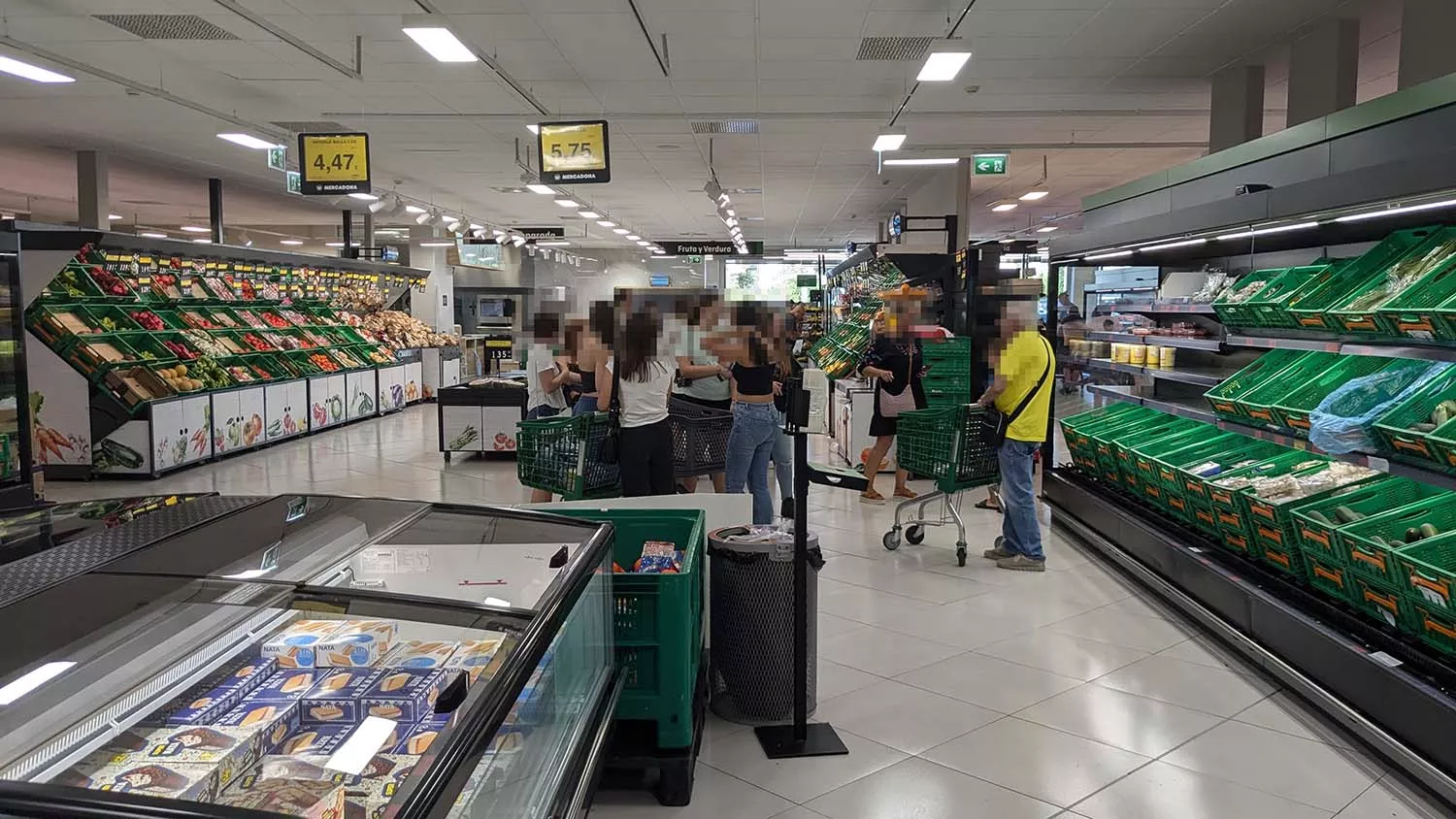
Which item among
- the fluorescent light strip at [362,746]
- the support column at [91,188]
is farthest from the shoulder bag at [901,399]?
the support column at [91,188]

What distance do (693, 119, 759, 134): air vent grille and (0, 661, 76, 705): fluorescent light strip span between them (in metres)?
9.90

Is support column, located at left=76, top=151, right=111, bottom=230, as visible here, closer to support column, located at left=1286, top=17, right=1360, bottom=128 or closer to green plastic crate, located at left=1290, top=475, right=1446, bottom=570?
support column, located at left=1286, top=17, right=1360, bottom=128

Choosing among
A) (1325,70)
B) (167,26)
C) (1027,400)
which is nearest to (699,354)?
(1027,400)

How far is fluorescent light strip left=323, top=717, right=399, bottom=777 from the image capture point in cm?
171

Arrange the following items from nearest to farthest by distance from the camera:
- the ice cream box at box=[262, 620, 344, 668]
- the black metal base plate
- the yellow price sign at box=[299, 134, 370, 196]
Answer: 1. the ice cream box at box=[262, 620, 344, 668]
2. the black metal base plate
3. the yellow price sign at box=[299, 134, 370, 196]

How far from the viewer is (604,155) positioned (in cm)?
933

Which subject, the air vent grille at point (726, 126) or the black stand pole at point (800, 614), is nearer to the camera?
the black stand pole at point (800, 614)

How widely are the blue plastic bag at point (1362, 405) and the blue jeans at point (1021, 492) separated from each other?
5.88 feet

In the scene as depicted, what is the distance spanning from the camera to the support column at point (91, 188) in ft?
40.3

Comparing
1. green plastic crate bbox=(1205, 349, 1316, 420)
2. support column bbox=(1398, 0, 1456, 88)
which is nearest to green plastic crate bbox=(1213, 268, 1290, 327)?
green plastic crate bbox=(1205, 349, 1316, 420)

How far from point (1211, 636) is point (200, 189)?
1711 cm

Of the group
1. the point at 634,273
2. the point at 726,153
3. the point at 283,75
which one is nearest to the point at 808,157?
the point at 726,153

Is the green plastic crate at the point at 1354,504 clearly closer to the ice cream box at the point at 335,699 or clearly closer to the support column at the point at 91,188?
the ice cream box at the point at 335,699

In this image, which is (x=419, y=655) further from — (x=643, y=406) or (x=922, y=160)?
(x=922, y=160)
